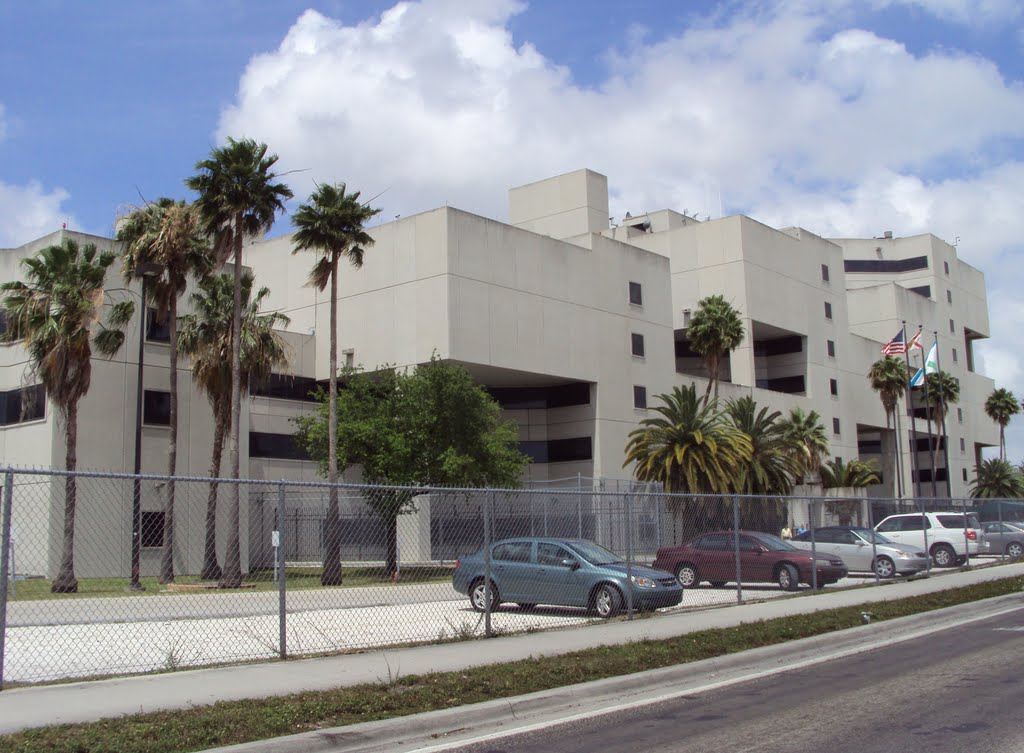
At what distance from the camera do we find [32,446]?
114 ft

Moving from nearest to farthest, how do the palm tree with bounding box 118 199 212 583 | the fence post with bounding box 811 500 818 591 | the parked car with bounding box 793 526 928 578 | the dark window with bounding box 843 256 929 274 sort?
1. the fence post with bounding box 811 500 818 591
2. the parked car with bounding box 793 526 928 578
3. the palm tree with bounding box 118 199 212 583
4. the dark window with bounding box 843 256 929 274

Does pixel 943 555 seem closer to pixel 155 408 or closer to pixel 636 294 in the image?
pixel 636 294

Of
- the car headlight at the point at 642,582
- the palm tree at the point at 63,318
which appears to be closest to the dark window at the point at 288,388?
the palm tree at the point at 63,318

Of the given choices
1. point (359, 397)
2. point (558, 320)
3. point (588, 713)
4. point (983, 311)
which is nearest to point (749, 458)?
point (558, 320)

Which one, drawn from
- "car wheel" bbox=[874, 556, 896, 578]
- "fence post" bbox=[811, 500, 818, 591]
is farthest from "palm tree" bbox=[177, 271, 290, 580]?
"car wheel" bbox=[874, 556, 896, 578]

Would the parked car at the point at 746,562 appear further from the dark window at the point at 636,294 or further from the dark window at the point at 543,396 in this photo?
the dark window at the point at 636,294

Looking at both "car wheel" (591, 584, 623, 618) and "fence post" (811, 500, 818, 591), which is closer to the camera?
"car wheel" (591, 584, 623, 618)

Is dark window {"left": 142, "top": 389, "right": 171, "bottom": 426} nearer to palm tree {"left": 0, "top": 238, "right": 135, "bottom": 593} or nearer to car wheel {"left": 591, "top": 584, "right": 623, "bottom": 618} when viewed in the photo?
palm tree {"left": 0, "top": 238, "right": 135, "bottom": 593}

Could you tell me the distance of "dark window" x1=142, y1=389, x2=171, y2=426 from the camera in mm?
36812

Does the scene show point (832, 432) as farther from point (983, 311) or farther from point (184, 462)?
point (184, 462)

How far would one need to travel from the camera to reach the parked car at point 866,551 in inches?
1028

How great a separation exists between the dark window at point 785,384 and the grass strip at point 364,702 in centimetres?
5391

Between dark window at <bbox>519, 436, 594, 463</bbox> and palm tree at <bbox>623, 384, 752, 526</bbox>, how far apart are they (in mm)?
5329

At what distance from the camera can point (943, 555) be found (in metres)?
29.5
